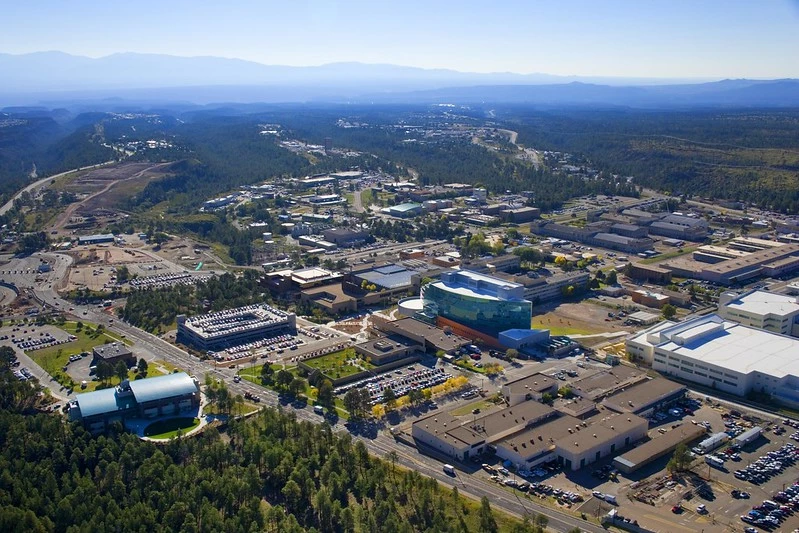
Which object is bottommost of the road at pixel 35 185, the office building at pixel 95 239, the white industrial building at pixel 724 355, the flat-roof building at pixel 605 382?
the office building at pixel 95 239

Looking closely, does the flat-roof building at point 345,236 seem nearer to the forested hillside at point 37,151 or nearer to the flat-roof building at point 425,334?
the flat-roof building at point 425,334

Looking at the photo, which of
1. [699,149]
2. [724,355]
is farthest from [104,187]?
[699,149]

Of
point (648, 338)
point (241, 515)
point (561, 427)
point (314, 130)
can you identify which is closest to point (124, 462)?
point (241, 515)

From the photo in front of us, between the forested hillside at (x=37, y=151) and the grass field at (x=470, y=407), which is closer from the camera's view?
the grass field at (x=470, y=407)

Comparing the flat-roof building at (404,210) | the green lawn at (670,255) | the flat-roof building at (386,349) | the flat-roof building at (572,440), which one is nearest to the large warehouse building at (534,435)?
the flat-roof building at (572,440)

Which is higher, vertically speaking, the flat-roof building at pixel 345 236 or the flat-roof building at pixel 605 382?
the flat-roof building at pixel 605 382

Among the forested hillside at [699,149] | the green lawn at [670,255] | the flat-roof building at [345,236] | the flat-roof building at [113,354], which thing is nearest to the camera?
the flat-roof building at [113,354]

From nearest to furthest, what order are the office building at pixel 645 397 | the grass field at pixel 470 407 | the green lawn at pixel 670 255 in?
the office building at pixel 645 397
the grass field at pixel 470 407
the green lawn at pixel 670 255

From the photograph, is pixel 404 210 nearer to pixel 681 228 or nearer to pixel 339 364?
pixel 681 228

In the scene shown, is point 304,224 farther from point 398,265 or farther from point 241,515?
point 241,515
